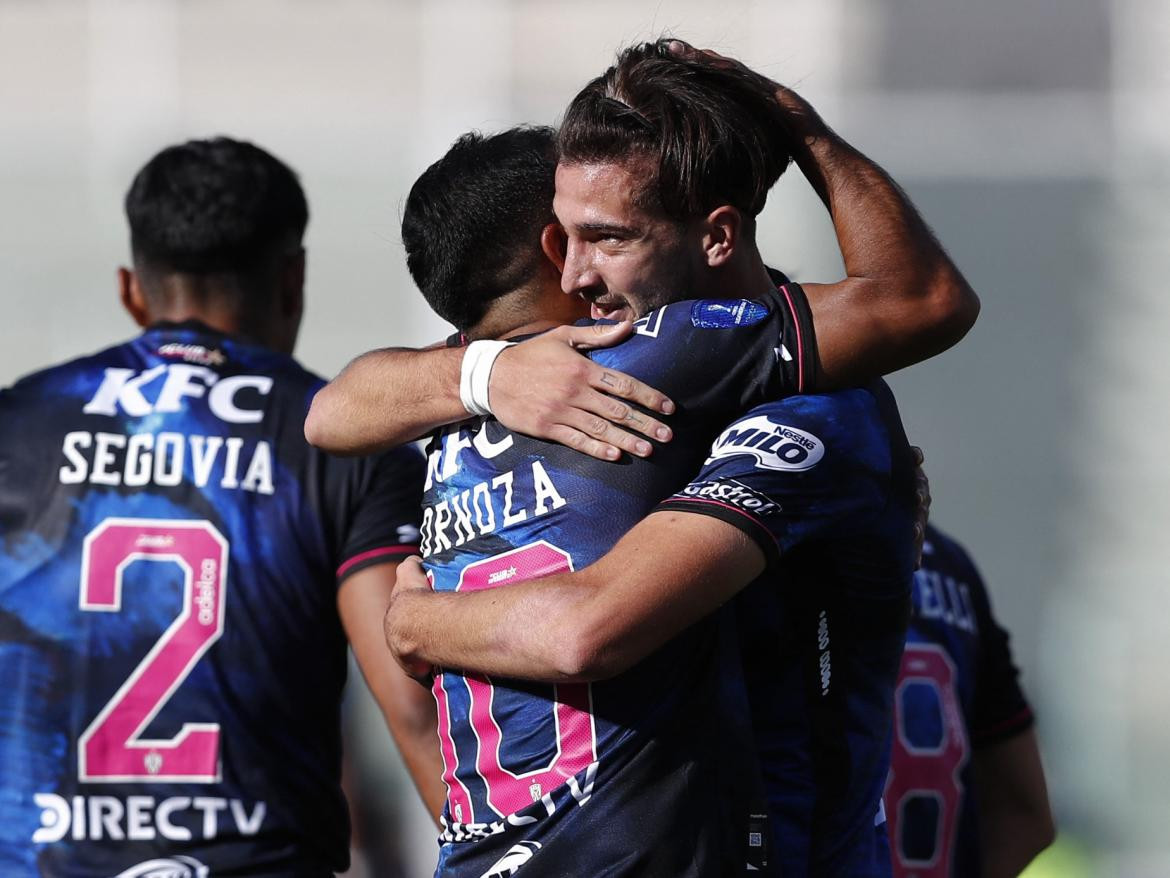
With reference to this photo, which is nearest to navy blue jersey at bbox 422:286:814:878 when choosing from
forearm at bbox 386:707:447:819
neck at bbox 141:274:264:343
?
forearm at bbox 386:707:447:819

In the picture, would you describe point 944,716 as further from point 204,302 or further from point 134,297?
point 134,297

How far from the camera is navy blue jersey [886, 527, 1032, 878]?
3.53 m

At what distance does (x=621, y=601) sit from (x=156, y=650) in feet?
4.78

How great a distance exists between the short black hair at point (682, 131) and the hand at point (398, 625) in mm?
615

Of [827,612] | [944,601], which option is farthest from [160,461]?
[944,601]

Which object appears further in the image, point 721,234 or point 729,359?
point 721,234

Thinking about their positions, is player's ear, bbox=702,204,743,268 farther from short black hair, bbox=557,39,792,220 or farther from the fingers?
the fingers

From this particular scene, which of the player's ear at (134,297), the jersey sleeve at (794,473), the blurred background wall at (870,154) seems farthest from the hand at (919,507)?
the blurred background wall at (870,154)

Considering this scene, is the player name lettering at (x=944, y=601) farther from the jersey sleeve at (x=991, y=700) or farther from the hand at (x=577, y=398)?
the hand at (x=577, y=398)

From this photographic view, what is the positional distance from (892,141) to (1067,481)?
2.23 meters

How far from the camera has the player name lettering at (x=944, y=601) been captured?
3590mm

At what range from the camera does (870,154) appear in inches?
365

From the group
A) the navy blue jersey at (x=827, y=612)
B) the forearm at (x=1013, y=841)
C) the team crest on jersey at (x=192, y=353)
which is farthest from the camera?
the forearm at (x=1013, y=841)

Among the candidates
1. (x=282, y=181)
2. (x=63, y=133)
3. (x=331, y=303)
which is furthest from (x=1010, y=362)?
(x=282, y=181)
